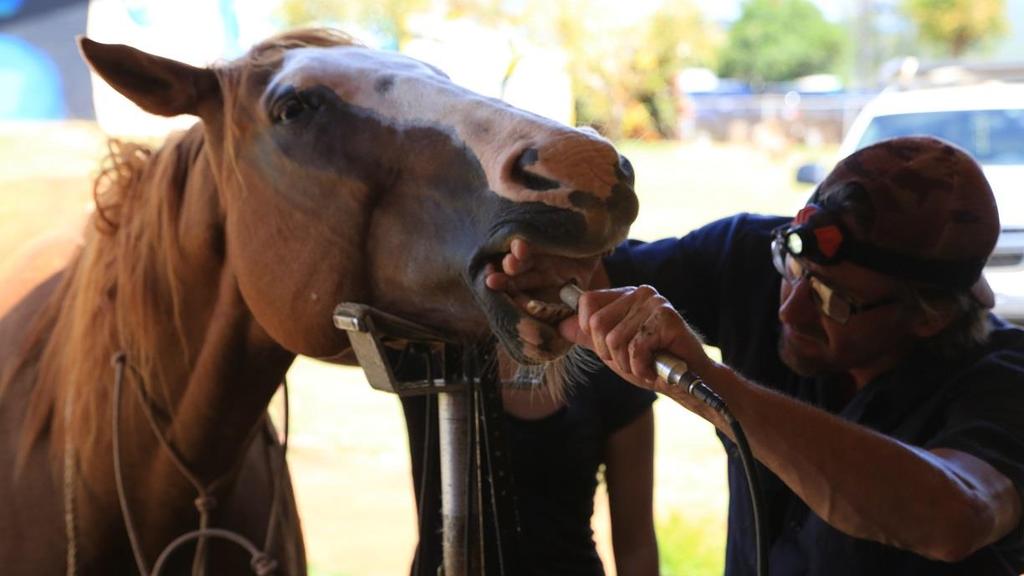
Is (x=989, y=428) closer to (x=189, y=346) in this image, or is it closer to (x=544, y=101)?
(x=189, y=346)

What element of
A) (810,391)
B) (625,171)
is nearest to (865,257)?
(810,391)

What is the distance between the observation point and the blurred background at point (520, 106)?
4363mm

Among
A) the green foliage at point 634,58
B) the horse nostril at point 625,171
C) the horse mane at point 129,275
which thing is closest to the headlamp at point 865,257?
the horse nostril at point 625,171

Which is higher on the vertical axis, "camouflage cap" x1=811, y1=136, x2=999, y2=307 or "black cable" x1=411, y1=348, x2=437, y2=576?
"camouflage cap" x1=811, y1=136, x2=999, y2=307

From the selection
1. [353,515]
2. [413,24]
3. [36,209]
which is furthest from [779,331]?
[413,24]

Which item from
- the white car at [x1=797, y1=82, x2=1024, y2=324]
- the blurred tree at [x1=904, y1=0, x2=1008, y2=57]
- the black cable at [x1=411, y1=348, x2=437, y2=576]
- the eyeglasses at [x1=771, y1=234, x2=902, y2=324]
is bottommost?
the blurred tree at [x1=904, y1=0, x2=1008, y2=57]

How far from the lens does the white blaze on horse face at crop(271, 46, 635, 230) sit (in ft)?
4.27

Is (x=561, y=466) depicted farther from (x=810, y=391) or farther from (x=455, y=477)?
(x=455, y=477)

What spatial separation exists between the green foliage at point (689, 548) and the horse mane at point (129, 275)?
8.11 feet

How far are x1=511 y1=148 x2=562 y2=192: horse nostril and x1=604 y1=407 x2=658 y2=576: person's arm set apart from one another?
3.09ft

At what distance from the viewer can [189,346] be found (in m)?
1.86

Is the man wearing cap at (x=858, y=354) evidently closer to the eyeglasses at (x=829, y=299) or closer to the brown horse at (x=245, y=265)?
the eyeglasses at (x=829, y=299)

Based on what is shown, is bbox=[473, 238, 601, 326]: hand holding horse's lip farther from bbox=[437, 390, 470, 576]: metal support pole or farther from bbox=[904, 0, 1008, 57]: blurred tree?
bbox=[904, 0, 1008, 57]: blurred tree

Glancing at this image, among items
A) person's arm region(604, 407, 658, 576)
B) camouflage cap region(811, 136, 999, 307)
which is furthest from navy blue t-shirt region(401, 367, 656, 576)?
camouflage cap region(811, 136, 999, 307)
